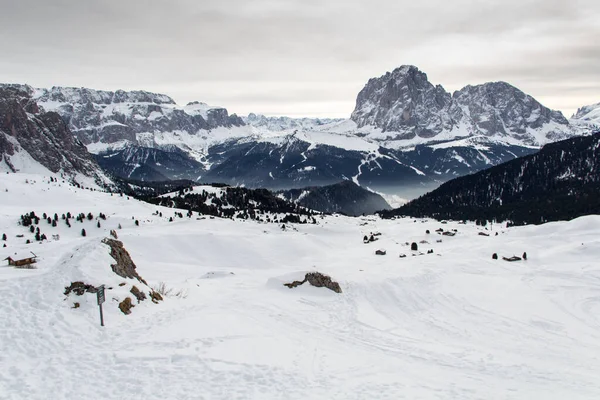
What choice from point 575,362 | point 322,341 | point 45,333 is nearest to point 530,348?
point 575,362

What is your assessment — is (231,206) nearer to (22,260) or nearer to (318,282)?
(318,282)

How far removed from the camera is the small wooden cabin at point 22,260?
33188mm

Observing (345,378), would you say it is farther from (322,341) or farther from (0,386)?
(0,386)

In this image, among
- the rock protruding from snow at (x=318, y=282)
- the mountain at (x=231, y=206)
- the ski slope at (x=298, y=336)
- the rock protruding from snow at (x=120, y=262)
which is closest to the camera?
the ski slope at (x=298, y=336)

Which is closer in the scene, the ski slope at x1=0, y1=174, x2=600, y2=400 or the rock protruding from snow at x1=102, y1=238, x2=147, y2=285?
the ski slope at x1=0, y1=174, x2=600, y2=400

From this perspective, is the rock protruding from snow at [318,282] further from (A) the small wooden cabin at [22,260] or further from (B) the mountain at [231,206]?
(B) the mountain at [231,206]

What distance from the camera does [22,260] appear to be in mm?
34000

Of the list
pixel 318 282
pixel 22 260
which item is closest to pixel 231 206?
pixel 318 282

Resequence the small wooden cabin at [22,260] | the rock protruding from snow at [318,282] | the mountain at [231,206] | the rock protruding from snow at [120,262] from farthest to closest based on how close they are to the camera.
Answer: the mountain at [231,206], the rock protruding from snow at [318,282], the small wooden cabin at [22,260], the rock protruding from snow at [120,262]

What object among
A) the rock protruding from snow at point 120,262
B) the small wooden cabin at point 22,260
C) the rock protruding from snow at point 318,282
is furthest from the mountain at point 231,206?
→ the rock protruding from snow at point 120,262

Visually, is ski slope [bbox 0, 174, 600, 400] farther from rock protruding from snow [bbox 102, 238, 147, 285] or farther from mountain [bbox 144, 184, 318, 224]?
mountain [bbox 144, 184, 318, 224]

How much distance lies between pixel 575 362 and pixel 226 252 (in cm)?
6036

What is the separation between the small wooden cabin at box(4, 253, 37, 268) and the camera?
33188mm

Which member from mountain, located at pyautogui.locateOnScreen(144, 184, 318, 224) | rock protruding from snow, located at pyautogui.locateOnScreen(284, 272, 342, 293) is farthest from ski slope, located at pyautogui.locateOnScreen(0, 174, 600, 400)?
mountain, located at pyautogui.locateOnScreen(144, 184, 318, 224)
